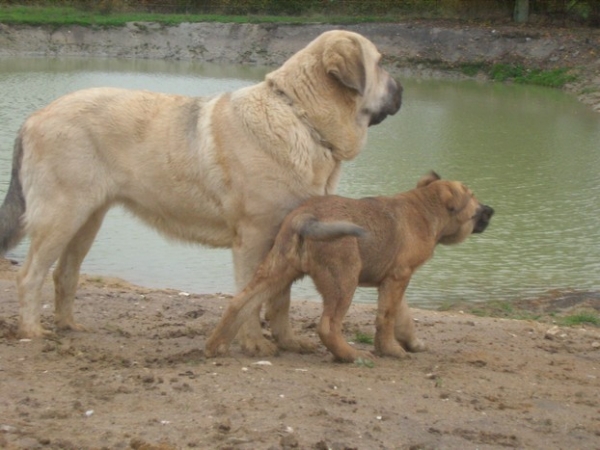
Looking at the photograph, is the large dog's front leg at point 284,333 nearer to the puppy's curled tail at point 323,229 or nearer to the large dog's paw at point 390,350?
the large dog's paw at point 390,350

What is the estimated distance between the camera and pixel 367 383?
5977mm

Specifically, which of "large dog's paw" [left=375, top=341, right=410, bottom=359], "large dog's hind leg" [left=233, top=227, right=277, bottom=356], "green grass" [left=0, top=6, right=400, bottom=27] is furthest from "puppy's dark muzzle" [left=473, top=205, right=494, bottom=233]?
Result: "green grass" [left=0, top=6, right=400, bottom=27]

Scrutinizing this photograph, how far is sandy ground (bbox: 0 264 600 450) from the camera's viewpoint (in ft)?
16.2

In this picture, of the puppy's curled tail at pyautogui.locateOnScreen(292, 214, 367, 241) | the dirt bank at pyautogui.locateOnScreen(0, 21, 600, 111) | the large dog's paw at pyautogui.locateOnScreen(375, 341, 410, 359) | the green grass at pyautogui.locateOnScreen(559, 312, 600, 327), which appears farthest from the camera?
the dirt bank at pyautogui.locateOnScreen(0, 21, 600, 111)

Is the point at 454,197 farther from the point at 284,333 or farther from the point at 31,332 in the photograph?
the point at 31,332

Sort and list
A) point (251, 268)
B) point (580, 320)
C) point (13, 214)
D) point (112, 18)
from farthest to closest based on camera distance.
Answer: point (112, 18), point (580, 320), point (13, 214), point (251, 268)

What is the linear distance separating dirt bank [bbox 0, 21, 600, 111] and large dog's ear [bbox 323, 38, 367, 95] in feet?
81.1

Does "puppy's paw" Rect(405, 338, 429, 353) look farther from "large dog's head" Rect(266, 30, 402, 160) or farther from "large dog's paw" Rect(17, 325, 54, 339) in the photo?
"large dog's paw" Rect(17, 325, 54, 339)

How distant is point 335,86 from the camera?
6887mm

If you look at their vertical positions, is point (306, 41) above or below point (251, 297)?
below

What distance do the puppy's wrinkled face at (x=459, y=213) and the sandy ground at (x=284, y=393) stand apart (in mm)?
795

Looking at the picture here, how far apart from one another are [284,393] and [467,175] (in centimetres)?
1070

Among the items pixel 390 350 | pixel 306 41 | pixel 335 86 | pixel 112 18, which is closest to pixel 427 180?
pixel 335 86

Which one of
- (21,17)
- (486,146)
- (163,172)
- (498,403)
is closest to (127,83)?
Answer: (486,146)
